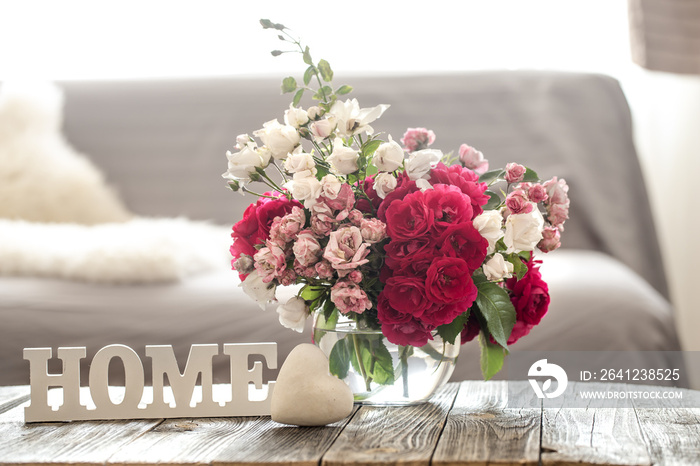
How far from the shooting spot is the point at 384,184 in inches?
29.8

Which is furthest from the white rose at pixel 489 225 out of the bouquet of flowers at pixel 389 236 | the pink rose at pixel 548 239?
the pink rose at pixel 548 239

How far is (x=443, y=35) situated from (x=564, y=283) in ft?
3.46

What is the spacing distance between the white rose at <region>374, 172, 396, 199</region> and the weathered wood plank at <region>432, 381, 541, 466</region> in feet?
0.88

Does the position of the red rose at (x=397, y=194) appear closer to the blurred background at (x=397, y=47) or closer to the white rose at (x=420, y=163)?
the white rose at (x=420, y=163)

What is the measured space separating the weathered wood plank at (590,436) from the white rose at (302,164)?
38cm

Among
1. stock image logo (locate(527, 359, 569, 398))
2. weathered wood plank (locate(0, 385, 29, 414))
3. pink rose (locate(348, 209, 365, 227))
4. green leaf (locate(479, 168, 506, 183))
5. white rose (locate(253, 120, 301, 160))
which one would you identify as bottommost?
weathered wood plank (locate(0, 385, 29, 414))

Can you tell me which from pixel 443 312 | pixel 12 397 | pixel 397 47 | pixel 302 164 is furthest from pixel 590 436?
pixel 397 47

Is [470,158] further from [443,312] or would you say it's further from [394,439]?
[394,439]

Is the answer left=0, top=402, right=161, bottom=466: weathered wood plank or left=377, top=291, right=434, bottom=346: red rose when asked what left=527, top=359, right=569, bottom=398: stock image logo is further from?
left=0, top=402, right=161, bottom=466: weathered wood plank

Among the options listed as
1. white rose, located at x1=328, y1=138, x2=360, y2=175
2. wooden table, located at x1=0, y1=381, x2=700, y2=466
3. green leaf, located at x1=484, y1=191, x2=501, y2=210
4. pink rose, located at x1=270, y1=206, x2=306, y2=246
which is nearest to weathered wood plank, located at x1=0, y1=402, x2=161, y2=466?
wooden table, located at x1=0, y1=381, x2=700, y2=466

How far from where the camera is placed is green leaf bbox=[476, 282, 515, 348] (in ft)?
2.52

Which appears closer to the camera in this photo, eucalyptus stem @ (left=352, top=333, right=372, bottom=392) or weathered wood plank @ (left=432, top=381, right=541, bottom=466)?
weathered wood plank @ (left=432, top=381, right=541, bottom=466)

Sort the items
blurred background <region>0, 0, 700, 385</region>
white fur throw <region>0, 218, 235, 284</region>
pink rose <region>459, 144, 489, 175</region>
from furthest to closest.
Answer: blurred background <region>0, 0, 700, 385</region>, white fur throw <region>0, 218, 235, 284</region>, pink rose <region>459, 144, 489, 175</region>

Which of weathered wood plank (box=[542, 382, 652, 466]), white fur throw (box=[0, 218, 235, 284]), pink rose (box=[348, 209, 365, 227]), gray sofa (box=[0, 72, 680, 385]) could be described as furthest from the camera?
gray sofa (box=[0, 72, 680, 385])
